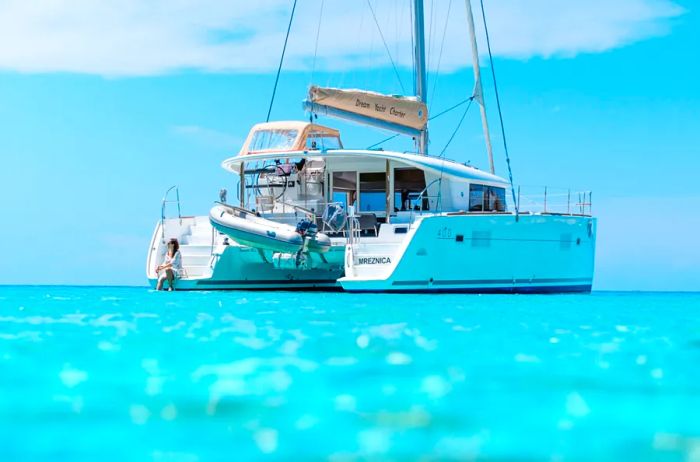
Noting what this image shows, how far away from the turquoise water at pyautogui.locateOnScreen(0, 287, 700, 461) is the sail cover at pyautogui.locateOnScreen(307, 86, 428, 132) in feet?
42.1

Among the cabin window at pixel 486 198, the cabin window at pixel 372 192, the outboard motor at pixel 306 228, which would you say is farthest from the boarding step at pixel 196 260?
the cabin window at pixel 486 198

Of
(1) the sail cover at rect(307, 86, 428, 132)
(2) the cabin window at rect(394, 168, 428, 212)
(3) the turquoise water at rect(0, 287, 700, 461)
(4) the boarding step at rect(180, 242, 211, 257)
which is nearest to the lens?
(3) the turquoise water at rect(0, 287, 700, 461)

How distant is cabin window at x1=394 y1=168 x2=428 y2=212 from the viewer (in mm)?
19000

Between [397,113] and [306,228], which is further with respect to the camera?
[397,113]

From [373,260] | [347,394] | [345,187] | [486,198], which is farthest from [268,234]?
[347,394]

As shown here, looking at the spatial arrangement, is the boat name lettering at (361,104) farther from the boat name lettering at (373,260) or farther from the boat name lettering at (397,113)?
the boat name lettering at (373,260)

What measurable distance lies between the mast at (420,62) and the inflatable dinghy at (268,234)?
5019mm

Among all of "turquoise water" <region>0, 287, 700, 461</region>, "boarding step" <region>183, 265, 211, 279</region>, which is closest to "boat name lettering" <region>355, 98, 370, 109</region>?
"boarding step" <region>183, 265, 211, 279</region>

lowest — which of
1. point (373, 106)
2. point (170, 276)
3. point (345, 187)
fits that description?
point (170, 276)

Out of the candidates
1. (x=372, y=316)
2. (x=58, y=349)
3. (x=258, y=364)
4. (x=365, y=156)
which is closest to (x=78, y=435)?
(x=258, y=364)

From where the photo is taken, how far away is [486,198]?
1944 centimetres

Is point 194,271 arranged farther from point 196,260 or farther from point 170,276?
point 170,276

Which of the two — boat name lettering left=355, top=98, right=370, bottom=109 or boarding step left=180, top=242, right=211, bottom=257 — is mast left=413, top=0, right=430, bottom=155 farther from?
boarding step left=180, top=242, right=211, bottom=257

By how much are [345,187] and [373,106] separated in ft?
6.96
